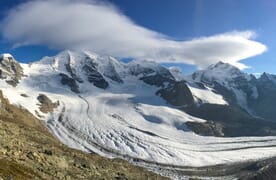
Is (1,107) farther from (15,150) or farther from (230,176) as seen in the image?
(15,150)

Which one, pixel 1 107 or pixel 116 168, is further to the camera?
pixel 1 107

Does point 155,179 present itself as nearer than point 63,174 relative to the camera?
No

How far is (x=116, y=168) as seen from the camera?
351ft

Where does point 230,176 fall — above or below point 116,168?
above

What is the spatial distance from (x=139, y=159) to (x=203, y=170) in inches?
1158

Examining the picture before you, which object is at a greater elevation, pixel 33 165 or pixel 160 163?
pixel 160 163

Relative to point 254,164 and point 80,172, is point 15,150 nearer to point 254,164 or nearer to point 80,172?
point 80,172

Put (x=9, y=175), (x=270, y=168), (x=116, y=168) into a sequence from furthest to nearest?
(x=270, y=168) → (x=116, y=168) → (x=9, y=175)

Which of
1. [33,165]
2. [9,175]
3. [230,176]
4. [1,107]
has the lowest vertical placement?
[9,175]

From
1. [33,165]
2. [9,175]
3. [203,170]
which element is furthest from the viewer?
[203,170]

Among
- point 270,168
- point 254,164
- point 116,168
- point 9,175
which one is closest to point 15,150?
point 9,175

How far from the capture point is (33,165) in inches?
2702

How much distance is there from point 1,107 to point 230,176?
109 meters

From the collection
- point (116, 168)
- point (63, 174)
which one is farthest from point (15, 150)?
point (116, 168)
